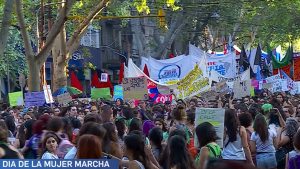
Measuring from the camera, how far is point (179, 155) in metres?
8.12

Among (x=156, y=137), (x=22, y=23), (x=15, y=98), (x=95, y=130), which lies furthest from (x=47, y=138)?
(x=15, y=98)

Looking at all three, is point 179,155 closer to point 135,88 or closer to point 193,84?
point 135,88

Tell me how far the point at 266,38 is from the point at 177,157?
46.9 meters

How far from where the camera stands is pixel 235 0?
41.0 metres

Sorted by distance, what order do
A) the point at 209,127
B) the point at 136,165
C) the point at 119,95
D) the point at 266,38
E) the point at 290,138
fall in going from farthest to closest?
the point at 266,38 → the point at 119,95 → the point at 290,138 → the point at 209,127 → the point at 136,165

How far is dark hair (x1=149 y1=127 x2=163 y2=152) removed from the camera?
9648 millimetres

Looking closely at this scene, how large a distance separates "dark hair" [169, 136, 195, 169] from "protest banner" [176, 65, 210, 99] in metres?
15.5

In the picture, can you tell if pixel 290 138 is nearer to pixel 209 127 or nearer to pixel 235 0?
pixel 209 127

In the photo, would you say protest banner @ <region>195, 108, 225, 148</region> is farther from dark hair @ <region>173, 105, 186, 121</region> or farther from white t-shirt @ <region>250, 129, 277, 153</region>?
dark hair @ <region>173, 105, 186, 121</region>

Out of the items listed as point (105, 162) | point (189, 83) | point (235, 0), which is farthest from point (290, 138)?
point (235, 0)

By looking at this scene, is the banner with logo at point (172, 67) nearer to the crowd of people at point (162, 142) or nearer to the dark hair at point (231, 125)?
the crowd of people at point (162, 142)

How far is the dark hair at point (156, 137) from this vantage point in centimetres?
965

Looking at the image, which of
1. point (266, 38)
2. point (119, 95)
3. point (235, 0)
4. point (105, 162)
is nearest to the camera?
point (105, 162)

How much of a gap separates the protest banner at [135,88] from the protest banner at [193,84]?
116 cm
